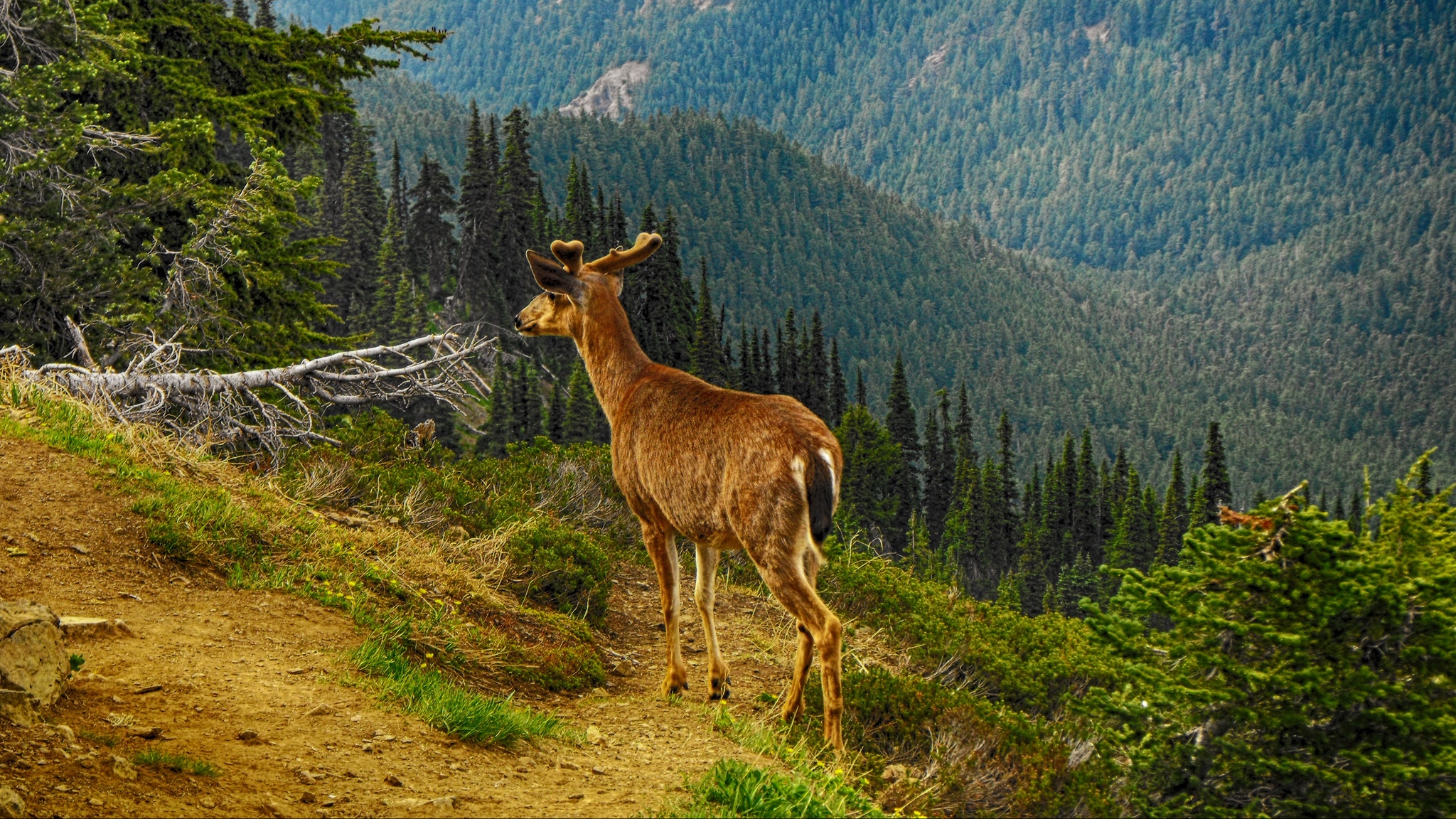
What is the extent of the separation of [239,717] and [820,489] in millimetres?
3752

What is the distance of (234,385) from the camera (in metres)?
12.6

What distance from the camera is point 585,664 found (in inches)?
374

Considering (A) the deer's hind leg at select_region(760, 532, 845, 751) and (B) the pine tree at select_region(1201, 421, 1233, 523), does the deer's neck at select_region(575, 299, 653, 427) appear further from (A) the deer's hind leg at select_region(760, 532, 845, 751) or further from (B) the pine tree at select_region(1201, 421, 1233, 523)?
(B) the pine tree at select_region(1201, 421, 1233, 523)

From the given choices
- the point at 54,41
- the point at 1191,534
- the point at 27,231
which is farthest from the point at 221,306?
the point at 1191,534

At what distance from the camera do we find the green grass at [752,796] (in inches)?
227

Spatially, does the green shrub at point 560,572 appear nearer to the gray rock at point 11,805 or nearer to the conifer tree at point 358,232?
the gray rock at point 11,805

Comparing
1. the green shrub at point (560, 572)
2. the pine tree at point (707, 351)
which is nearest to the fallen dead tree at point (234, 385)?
the green shrub at point (560, 572)

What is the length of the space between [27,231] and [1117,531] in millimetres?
96595

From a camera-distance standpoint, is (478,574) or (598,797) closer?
(598,797)

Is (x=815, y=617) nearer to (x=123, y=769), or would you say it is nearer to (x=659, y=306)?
(x=123, y=769)

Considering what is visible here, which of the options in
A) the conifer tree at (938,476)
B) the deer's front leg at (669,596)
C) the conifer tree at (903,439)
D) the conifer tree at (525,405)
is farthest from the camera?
the conifer tree at (938,476)

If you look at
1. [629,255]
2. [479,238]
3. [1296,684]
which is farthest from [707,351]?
[1296,684]

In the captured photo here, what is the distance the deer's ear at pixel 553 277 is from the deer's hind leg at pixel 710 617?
259 centimetres

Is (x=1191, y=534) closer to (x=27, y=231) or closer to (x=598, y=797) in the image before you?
(x=598, y=797)
